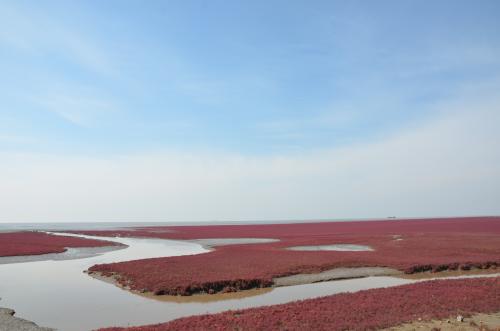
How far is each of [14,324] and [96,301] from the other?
5195 millimetres

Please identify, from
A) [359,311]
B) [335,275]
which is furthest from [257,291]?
[359,311]

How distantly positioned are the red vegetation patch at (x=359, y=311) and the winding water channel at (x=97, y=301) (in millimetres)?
3046

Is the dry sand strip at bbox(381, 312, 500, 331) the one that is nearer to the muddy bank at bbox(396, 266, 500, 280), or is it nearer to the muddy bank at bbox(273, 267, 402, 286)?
the muddy bank at bbox(273, 267, 402, 286)

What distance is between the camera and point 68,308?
2033 centimetres

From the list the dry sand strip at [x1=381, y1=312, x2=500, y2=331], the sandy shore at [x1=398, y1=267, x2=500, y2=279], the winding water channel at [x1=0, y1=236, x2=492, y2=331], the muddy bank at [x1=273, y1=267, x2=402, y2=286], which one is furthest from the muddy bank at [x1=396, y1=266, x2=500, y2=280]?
the dry sand strip at [x1=381, y1=312, x2=500, y2=331]

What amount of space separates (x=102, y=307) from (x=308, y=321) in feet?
36.9

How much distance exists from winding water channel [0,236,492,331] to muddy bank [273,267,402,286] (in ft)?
2.98

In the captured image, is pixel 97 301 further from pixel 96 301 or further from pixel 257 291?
pixel 257 291

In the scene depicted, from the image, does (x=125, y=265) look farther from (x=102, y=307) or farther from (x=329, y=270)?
(x=329, y=270)

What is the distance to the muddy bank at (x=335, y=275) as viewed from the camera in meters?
27.0

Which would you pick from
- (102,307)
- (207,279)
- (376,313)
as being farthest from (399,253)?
(102,307)

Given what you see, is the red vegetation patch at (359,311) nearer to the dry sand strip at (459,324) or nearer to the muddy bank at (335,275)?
the dry sand strip at (459,324)

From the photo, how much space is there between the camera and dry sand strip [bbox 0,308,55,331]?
1625 centimetres

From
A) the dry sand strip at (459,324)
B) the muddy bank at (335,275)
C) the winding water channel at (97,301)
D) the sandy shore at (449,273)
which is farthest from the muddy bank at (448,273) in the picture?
the dry sand strip at (459,324)
